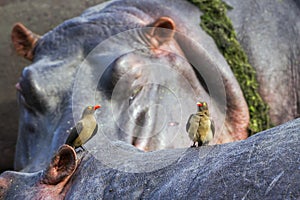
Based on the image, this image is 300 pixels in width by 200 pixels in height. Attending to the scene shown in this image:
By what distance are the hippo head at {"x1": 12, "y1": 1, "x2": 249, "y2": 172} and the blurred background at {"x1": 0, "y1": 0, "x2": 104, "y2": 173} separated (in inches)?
44.3

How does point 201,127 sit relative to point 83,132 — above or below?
above

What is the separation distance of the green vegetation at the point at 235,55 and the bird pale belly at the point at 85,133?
1.70m

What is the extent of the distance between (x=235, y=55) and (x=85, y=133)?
6.15 feet

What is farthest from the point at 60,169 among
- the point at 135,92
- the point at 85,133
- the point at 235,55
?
the point at 235,55

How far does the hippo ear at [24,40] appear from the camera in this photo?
3.72m

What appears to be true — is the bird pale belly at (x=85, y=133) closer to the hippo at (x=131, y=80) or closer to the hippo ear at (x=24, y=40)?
the hippo at (x=131, y=80)

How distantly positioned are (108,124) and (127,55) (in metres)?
0.50

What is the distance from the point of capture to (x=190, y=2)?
3777mm

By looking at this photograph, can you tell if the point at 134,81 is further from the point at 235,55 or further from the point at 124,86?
the point at 235,55

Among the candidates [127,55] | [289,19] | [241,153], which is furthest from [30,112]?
[241,153]

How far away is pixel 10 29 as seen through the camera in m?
4.80

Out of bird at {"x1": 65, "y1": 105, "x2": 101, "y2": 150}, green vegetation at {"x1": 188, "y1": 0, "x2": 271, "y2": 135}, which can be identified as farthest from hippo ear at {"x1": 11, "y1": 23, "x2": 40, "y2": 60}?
bird at {"x1": 65, "y1": 105, "x2": 101, "y2": 150}

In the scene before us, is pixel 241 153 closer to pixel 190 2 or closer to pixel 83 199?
pixel 83 199

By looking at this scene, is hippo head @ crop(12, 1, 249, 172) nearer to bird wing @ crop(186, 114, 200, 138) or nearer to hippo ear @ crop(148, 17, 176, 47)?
hippo ear @ crop(148, 17, 176, 47)
